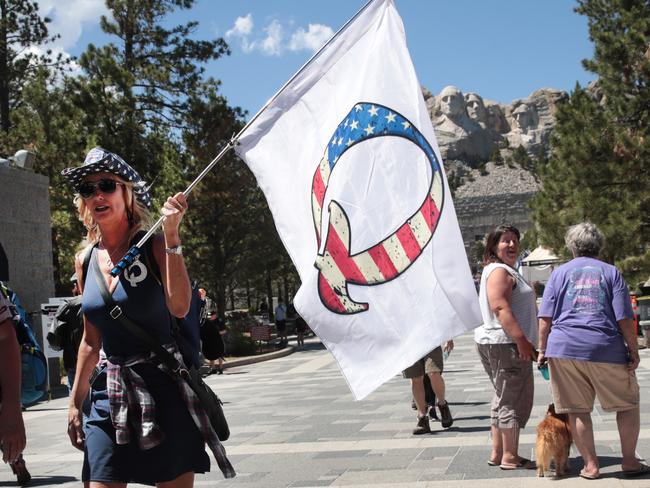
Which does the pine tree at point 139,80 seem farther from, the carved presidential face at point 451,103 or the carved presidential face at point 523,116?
the carved presidential face at point 523,116

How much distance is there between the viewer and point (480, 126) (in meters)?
191

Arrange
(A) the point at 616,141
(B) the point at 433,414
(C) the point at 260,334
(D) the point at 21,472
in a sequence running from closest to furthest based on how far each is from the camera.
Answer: (D) the point at 21,472 → (B) the point at 433,414 → (A) the point at 616,141 → (C) the point at 260,334

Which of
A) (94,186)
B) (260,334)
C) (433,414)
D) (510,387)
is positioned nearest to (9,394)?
(94,186)

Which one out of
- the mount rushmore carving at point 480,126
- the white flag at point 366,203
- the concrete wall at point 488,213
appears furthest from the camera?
the mount rushmore carving at point 480,126

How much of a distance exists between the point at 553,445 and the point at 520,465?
45 centimetres

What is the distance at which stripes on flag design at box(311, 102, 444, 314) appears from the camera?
451 centimetres

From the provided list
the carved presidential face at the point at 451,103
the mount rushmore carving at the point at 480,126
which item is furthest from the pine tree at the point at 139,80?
the carved presidential face at the point at 451,103

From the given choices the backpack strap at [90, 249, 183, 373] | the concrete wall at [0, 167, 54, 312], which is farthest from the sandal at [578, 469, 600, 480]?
the concrete wall at [0, 167, 54, 312]

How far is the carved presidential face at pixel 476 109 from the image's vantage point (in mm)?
194875

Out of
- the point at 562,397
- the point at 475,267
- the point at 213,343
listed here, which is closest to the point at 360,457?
the point at 562,397

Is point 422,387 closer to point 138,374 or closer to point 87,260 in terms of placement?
point 87,260

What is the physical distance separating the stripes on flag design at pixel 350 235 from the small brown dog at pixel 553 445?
2.09m

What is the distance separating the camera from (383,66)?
4812 mm

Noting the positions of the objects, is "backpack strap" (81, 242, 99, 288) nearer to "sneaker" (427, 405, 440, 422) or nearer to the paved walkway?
the paved walkway
